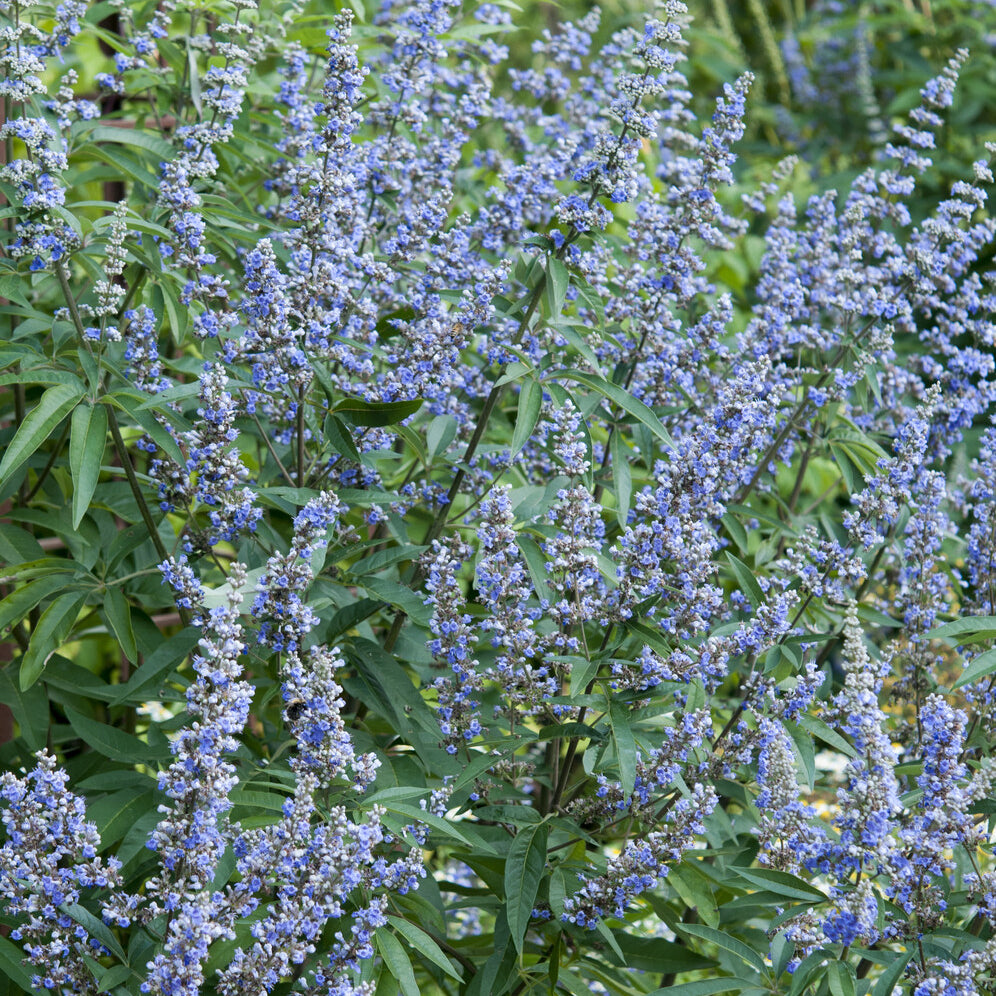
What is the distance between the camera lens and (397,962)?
253 centimetres

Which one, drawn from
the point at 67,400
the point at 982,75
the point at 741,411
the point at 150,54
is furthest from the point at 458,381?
the point at 982,75

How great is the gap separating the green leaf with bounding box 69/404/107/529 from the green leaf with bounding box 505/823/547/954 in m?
1.30

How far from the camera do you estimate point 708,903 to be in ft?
10.4

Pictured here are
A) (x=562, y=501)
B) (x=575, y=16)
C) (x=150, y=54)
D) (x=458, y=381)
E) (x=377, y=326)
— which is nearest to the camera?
(x=562, y=501)

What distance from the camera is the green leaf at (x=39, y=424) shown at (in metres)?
2.77

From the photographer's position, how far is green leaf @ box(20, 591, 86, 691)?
3109mm

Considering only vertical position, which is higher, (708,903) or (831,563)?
(831,563)

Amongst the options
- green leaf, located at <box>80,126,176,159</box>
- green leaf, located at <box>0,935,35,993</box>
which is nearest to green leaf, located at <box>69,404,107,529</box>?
green leaf, located at <box>0,935,35,993</box>

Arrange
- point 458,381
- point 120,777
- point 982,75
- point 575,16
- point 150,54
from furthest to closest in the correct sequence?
point 575,16
point 982,75
point 150,54
point 458,381
point 120,777

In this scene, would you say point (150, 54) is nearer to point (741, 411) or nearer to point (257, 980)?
point (741, 411)

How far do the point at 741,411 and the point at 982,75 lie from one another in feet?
24.1

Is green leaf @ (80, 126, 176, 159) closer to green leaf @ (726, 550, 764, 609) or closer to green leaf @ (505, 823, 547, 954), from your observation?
green leaf @ (726, 550, 764, 609)

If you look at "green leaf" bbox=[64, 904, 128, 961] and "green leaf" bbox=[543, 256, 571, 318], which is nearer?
"green leaf" bbox=[64, 904, 128, 961]

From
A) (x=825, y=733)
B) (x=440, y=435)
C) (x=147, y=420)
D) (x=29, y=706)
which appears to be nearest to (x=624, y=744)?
(x=825, y=733)
